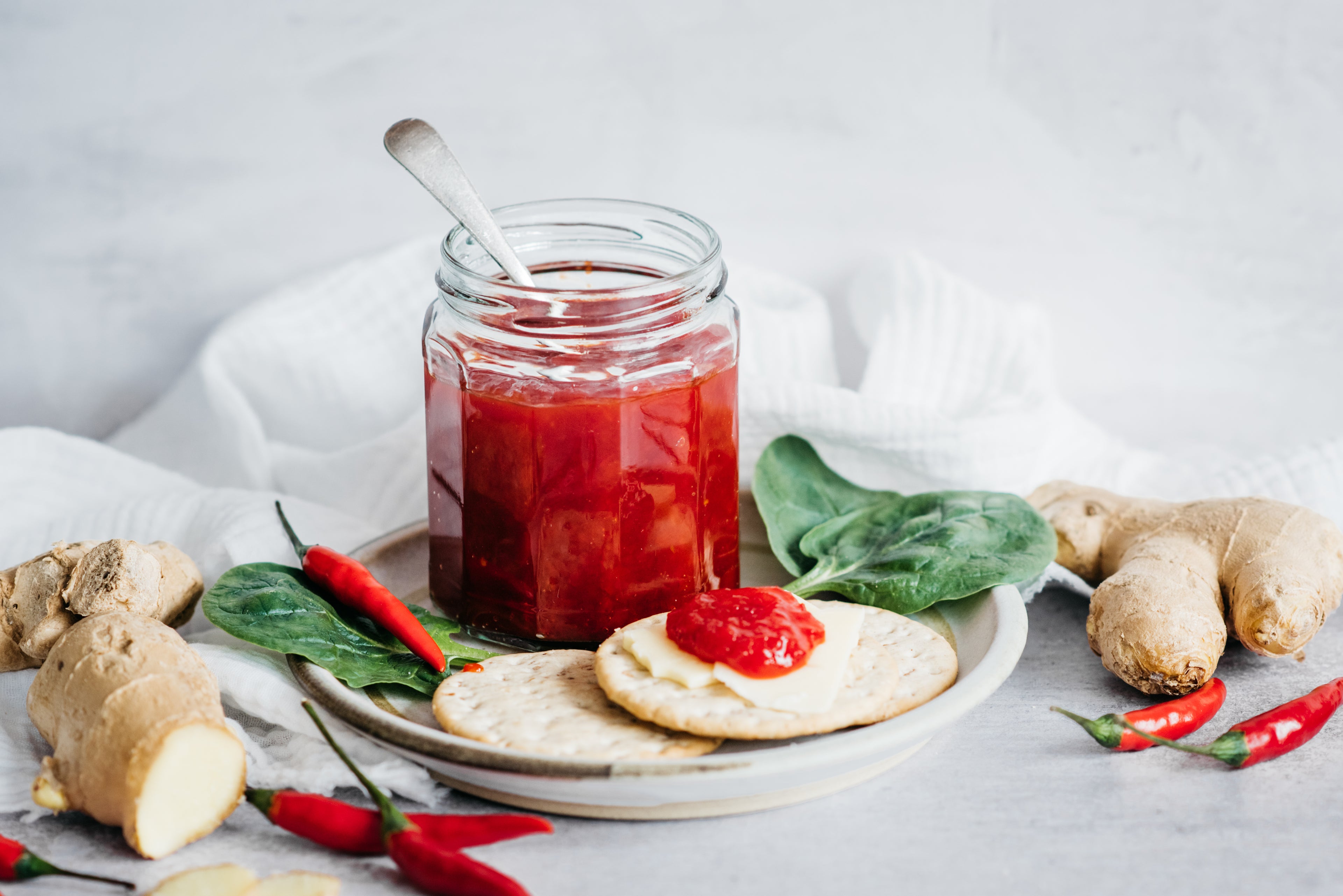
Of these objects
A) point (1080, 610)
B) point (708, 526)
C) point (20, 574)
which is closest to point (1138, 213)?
point (1080, 610)

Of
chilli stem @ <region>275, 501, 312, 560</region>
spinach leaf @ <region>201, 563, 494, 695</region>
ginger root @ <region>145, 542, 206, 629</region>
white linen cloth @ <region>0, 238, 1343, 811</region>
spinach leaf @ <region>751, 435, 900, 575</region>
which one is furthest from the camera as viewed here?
white linen cloth @ <region>0, 238, 1343, 811</region>

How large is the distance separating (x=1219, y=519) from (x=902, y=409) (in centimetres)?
64

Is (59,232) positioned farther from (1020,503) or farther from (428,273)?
(1020,503)

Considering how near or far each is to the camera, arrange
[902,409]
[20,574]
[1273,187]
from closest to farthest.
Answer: [20,574] < [902,409] < [1273,187]

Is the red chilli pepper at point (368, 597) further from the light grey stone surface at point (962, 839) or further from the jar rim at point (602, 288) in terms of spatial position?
the jar rim at point (602, 288)

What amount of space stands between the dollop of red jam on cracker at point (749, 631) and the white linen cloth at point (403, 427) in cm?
66

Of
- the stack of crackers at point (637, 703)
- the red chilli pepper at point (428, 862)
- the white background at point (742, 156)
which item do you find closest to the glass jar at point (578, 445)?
the stack of crackers at point (637, 703)

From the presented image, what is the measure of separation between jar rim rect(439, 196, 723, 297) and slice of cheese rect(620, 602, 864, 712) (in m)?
0.50

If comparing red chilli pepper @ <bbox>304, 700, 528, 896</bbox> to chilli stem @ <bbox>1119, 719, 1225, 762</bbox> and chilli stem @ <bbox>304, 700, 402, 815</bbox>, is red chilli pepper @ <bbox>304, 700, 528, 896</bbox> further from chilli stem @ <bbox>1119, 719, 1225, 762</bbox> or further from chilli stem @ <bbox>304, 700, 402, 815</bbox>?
chilli stem @ <bbox>1119, 719, 1225, 762</bbox>

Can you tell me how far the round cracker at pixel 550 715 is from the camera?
1.57 m

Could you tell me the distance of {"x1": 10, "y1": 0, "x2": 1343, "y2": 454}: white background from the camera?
9.48 feet

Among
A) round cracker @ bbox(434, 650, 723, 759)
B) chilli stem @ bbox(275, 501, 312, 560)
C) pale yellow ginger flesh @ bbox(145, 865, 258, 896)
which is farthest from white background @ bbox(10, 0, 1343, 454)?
pale yellow ginger flesh @ bbox(145, 865, 258, 896)

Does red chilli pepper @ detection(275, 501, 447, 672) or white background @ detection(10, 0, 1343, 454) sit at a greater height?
white background @ detection(10, 0, 1343, 454)

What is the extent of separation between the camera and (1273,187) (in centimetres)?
312
